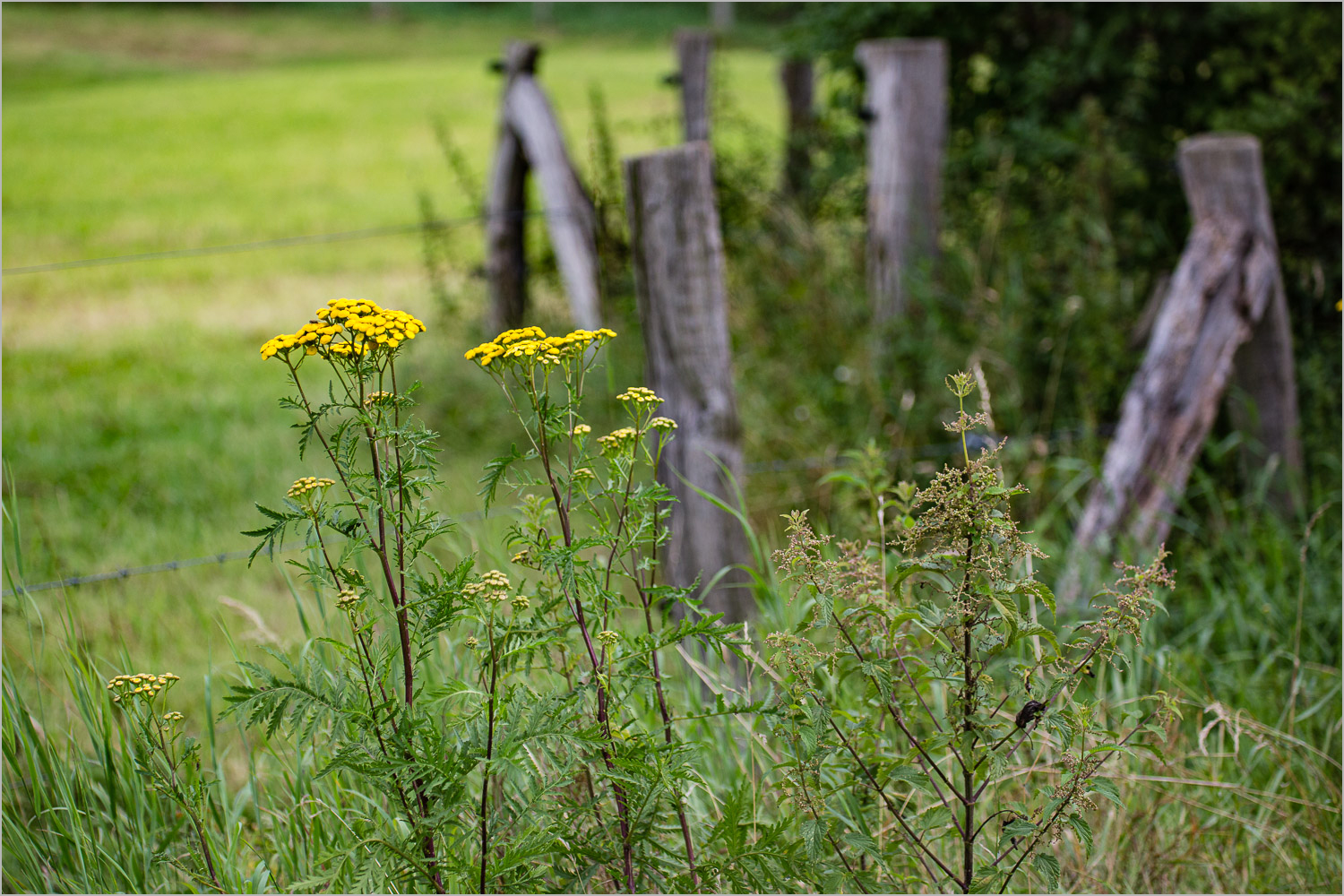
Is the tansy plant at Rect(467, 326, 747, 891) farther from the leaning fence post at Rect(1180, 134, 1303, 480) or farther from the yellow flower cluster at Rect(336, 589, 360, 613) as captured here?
the leaning fence post at Rect(1180, 134, 1303, 480)

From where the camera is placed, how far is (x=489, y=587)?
132 centimetres

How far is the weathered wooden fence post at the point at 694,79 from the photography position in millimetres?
5078

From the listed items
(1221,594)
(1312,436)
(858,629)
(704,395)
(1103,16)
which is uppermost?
(1103,16)

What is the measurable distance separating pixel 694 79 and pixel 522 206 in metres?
1.31

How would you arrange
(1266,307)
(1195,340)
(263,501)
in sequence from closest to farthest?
(1195,340), (1266,307), (263,501)

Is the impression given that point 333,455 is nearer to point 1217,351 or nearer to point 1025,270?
point 1217,351

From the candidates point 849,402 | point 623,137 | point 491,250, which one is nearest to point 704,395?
point 849,402

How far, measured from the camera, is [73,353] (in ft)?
22.8

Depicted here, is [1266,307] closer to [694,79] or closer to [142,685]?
[694,79]

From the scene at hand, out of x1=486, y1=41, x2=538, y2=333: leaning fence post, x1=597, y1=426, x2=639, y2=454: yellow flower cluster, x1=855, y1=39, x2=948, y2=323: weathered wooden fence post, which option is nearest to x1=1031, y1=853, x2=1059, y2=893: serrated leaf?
x1=597, y1=426, x2=639, y2=454: yellow flower cluster

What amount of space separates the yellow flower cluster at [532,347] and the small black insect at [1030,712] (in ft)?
2.38

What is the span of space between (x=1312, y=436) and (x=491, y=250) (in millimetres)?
4094

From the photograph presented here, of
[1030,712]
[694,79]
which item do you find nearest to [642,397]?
[1030,712]

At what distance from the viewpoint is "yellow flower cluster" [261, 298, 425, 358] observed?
3.85 ft
